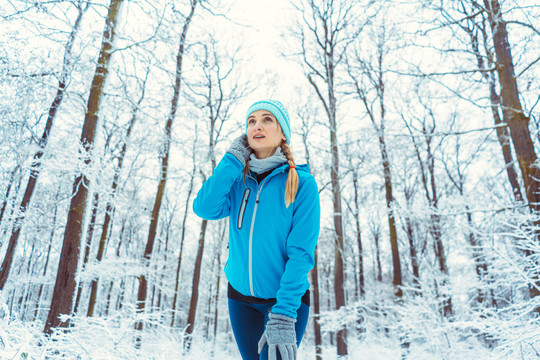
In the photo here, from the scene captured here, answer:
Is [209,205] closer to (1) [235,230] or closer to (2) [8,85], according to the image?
(1) [235,230]

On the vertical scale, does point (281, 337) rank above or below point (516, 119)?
below

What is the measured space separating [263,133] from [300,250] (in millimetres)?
651

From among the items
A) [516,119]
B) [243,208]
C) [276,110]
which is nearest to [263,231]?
[243,208]

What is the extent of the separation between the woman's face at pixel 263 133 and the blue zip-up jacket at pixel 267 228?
6.6 inches

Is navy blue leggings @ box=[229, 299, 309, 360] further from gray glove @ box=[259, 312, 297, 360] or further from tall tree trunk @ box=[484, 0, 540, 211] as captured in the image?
tall tree trunk @ box=[484, 0, 540, 211]

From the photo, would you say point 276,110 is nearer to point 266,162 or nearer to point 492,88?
point 266,162

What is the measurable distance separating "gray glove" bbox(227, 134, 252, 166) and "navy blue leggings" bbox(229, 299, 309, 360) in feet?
2.37

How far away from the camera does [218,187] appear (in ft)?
5.12

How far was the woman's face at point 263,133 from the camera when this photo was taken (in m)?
1.68

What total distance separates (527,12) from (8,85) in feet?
23.4

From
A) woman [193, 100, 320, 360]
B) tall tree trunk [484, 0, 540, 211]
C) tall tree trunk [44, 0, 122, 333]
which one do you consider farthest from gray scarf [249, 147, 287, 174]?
tall tree trunk [484, 0, 540, 211]

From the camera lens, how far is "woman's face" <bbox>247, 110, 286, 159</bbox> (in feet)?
5.53

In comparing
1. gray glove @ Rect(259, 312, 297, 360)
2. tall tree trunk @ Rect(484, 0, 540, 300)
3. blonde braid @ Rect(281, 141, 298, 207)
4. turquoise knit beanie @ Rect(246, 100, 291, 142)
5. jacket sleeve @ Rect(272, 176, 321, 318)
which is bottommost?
gray glove @ Rect(259, 312, 297, 360)

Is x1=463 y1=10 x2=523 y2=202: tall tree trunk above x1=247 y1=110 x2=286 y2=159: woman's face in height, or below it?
above
